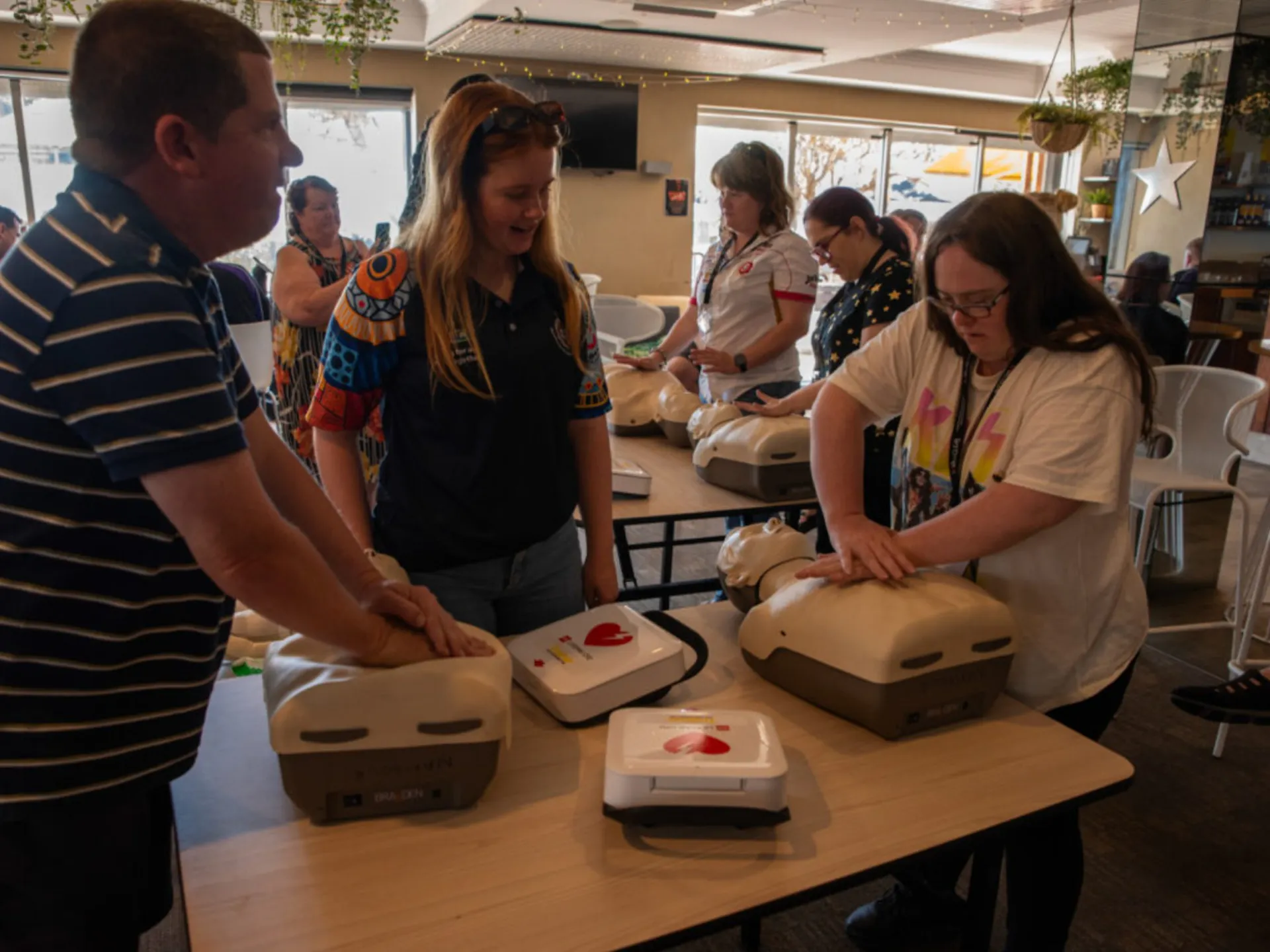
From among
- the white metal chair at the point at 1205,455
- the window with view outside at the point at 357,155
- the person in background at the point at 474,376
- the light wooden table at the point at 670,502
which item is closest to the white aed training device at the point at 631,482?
the light wooden table at the point at 670,502

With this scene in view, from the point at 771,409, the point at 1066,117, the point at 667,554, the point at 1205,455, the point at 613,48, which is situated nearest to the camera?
the point at 771,409

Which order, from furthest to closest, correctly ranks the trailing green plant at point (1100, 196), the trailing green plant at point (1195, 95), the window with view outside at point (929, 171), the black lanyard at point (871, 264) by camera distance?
the window with view outside at point (929, 171) < the trailing green plant at point (1100, 196) < the trailing green plant at point (1195, 95) < the black lanyard at point (871, 264)

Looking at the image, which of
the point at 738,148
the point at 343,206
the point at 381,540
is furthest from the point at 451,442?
the point at 343,206

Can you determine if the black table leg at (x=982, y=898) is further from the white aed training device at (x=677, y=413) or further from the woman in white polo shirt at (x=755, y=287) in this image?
the woman in white polo shirt at (x=755, y=287)

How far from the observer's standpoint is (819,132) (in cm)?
859

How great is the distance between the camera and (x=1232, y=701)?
6.55 ft

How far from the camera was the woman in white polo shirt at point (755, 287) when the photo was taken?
2807mm

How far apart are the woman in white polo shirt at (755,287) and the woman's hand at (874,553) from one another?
4.73 ft

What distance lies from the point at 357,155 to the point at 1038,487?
6.67 m

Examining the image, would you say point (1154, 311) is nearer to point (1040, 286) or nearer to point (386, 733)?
point (1040, 286)

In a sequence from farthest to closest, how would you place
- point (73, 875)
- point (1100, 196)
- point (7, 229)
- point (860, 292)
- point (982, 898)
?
point (1100, 196) < point (7, 229) < point (860, 292) < point (982, 898) < point (73, 875)

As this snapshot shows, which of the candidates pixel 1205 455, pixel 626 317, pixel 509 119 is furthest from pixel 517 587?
pixel 626 317

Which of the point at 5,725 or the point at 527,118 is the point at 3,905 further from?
the point at 527,118

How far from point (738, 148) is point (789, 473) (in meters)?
1.13
